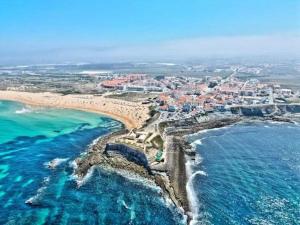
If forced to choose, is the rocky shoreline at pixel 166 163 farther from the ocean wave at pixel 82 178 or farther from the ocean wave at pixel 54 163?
the ocean wave at pixel 54 163

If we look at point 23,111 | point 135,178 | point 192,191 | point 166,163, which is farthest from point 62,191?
point 23,111

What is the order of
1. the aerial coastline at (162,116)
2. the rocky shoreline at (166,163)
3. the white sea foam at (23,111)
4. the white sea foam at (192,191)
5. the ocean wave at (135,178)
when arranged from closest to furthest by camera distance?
1. the white sea foam at (192,191)
2. the rocky shoreline at (166,163)
3. the ocean wave at (135,178)
4. the aerial coastline at (162,116)
5. the white sea foam at (23,111)

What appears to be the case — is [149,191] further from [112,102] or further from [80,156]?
[112,102]

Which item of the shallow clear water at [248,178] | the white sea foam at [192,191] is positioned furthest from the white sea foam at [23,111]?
the white sea foam at [192,191]

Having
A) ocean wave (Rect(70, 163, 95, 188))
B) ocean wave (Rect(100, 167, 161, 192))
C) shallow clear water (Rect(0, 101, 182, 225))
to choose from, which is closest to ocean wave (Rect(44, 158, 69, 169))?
shallow clear water (Rect(0, 101, 182, 225))

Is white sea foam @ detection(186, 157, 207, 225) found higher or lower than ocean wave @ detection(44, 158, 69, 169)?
lower

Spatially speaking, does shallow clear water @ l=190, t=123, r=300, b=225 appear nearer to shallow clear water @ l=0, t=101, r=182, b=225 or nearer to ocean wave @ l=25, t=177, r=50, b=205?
shallow clear water @ l=0, t=101, r=182, b=225
